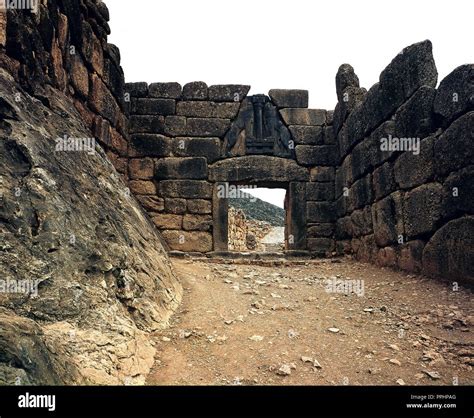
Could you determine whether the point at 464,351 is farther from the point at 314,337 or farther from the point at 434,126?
the point at 434,126

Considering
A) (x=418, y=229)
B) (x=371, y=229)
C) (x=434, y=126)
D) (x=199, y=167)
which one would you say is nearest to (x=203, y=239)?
(x=199, y=167)

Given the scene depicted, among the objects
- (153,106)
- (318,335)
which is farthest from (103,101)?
(318,335)

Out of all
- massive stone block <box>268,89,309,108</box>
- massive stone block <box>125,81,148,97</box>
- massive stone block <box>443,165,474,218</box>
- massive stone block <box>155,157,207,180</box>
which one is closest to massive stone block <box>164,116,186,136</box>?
massive stone block <box>155,157,207,180</box>

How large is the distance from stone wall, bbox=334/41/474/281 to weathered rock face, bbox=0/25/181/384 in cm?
325

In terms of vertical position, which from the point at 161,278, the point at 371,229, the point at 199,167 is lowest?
the point at 161,278

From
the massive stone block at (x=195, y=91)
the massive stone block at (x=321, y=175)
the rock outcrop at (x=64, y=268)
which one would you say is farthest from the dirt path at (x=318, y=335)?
the massive stone block at (x=195, y=91)

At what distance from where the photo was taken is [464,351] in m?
2.99

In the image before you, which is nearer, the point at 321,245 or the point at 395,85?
the point at 395,85

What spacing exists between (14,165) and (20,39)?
160 centimetres

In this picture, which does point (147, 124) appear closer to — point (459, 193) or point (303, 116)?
point (303, 116)

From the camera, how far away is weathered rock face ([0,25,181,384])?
220 centimetres
